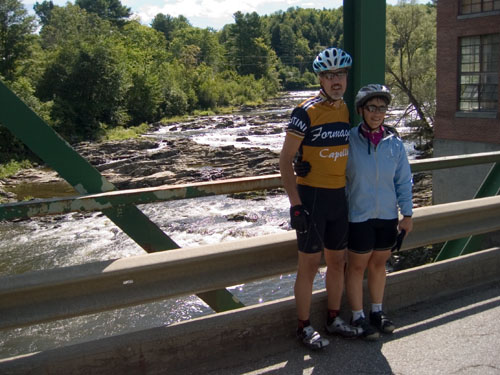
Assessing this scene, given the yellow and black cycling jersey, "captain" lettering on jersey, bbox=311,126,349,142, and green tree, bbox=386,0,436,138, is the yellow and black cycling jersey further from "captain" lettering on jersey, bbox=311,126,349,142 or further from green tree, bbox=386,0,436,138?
green tree, bbox=386,0,436,138

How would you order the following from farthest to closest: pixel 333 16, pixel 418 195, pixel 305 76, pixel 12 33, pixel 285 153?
pixel 333 16 → pixel 305 76 → pixel 12 33 → pixel 418 195 → pixel 285 153

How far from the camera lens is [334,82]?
10.9 feet

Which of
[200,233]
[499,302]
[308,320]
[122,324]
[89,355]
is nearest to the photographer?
[89,355]

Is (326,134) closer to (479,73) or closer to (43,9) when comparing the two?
(479,73)

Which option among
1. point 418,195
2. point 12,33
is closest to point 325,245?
point 418,195

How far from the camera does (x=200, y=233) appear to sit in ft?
59.1

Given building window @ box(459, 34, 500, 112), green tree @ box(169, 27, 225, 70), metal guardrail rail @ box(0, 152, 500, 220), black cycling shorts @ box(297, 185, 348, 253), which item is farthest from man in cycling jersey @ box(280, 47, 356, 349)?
green tree @ box(169, 27, 225, 70)

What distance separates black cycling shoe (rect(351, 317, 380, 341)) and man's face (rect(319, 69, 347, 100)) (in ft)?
4.76

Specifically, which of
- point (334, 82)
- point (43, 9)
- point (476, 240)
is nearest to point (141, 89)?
point (476, 240)

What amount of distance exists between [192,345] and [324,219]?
1.08 meters

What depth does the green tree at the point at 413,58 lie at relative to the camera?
33094 mm

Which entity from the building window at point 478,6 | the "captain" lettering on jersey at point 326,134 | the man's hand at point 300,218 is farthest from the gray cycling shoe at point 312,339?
the building window at point 478,6

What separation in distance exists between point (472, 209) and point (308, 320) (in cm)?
177

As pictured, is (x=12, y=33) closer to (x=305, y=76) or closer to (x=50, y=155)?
(x=50, y=155)
